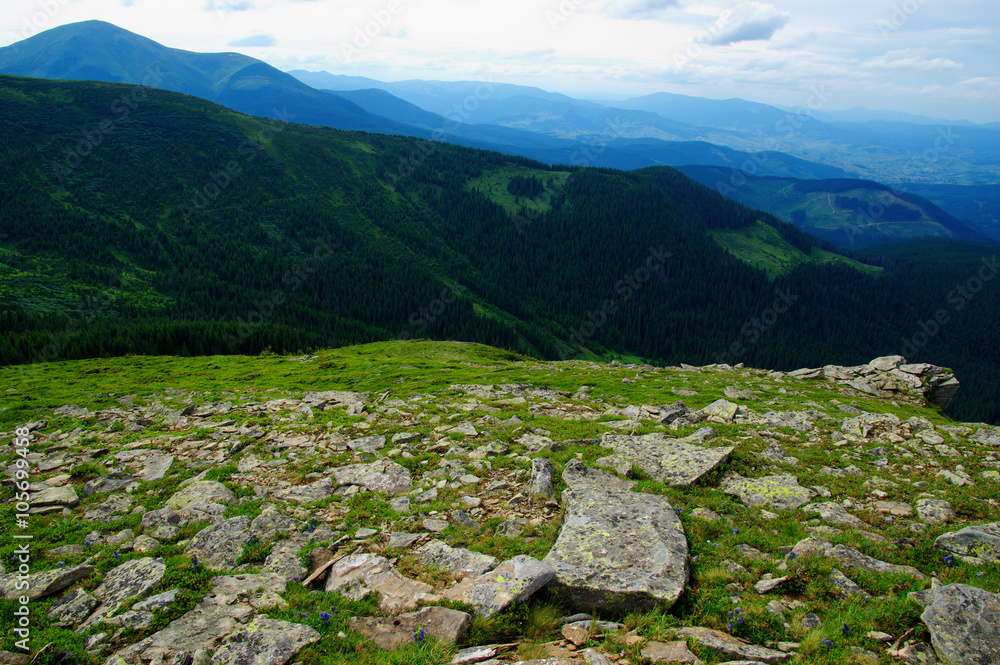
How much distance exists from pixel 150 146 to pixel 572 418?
22361 centimetres

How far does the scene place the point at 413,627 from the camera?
25.4 ft

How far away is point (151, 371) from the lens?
44.4 m

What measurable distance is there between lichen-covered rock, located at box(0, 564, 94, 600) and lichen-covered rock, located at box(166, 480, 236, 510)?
307cm

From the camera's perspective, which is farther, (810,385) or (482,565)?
(810,385)

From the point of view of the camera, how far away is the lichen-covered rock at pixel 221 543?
397 inches

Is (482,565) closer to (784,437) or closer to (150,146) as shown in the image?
(784,437)

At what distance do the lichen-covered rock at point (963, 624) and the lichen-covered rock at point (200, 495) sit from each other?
16198 millimetres

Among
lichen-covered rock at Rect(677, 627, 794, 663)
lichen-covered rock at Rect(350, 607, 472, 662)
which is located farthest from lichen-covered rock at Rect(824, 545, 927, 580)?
lichen-covered rock at Rect(350, 607, 472, 662)

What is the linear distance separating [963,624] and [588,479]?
7829 millimetres

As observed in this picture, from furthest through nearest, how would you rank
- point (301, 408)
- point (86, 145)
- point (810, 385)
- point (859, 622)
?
point (86, 145), point (810, 385), point (301, 408), point (859, 622)

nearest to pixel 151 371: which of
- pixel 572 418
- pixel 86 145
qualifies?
pixel 572 418

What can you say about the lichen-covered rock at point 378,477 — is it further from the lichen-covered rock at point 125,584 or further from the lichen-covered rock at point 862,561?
the lichen-covered rock at point 862,561

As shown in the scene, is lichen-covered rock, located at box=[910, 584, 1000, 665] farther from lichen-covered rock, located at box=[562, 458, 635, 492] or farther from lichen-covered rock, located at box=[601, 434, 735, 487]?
lichen-covered rock, located at box=[562, 458, 635, 492]

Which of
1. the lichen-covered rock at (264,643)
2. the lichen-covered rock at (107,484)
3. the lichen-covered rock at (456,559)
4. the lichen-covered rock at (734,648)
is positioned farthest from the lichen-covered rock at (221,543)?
the lichen-covered rock at (734,648)
